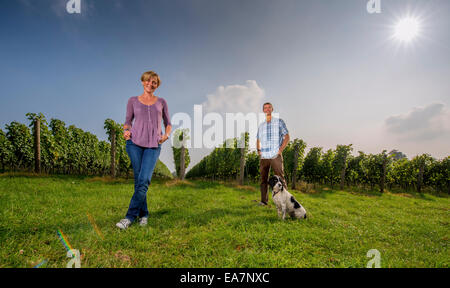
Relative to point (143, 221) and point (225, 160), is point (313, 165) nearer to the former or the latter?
point (225, 160)

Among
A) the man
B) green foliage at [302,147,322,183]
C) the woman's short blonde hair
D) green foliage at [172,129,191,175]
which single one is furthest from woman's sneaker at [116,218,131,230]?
green foliage at [302,147,322,183]

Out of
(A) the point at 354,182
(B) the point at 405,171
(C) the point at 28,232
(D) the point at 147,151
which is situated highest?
(D) the point at 147,151

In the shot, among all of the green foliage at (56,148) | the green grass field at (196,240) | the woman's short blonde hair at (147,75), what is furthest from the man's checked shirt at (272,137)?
the green foliage at (56,148)

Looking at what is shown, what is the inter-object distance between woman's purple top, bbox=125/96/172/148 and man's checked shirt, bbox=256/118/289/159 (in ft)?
9.60

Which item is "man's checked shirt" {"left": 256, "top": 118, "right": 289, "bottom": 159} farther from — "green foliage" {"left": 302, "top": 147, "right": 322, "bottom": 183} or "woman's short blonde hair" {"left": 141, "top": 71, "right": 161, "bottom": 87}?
"green foliage" {"left": 302, "top": 147, "right": 322, "bottom": 183}

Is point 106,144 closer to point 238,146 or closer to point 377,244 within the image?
point 238,146

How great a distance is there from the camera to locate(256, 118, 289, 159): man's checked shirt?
447 centimetres

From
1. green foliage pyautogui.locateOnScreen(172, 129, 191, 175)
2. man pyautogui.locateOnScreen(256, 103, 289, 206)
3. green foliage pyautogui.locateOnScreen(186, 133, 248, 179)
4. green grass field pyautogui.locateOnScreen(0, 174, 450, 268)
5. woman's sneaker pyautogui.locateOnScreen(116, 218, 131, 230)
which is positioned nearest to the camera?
green grass field pyautogui.locateOnScreen(0, 174, 450, 268)

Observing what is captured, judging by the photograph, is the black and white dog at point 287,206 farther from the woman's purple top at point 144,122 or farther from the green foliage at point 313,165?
the green foliage at point 313,165

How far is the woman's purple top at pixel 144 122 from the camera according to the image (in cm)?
267

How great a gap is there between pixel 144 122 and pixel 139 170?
32.1 inches
